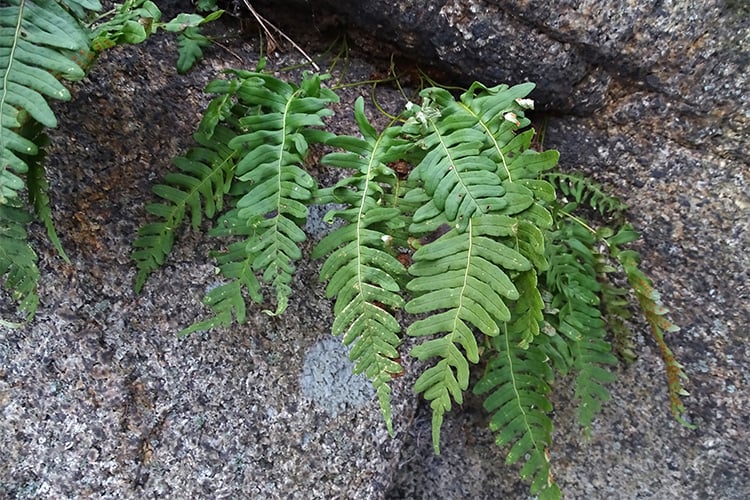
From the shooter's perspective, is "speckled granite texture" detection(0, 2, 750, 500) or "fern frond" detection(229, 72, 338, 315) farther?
"speckled granite texture" detection(0, 2, 750, 500)

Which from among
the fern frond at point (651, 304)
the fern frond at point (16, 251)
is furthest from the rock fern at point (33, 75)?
the fern frond at point (651, 304)

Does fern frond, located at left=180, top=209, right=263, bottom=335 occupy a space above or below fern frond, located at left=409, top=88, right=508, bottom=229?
below

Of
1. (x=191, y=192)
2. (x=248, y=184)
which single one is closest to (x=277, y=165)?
(x=248, y=184)

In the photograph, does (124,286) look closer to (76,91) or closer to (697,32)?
(76,91)

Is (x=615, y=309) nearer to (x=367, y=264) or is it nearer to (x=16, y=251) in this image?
(x=367, y=264)

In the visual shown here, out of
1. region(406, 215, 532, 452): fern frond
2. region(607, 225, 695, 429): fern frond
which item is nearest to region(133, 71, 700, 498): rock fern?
region(406, 215, 532, 452): fern frond

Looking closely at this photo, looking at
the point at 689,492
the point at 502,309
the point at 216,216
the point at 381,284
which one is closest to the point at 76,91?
the point at 216,216

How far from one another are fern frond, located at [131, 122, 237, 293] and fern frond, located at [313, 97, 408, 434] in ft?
0.99

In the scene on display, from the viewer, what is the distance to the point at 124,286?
1.57m

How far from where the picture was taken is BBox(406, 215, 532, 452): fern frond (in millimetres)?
1303

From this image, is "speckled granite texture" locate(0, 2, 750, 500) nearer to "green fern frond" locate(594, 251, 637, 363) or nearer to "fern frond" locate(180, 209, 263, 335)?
"green fern frond" locate(594, 251, 637, 363)

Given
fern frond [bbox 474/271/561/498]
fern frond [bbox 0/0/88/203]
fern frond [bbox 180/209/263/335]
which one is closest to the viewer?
fern frond [bbox 0/0/88/203]

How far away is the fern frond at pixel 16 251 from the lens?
1.24 m

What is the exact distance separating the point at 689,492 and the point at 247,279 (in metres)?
1.82
